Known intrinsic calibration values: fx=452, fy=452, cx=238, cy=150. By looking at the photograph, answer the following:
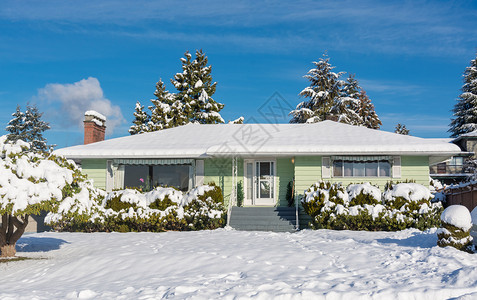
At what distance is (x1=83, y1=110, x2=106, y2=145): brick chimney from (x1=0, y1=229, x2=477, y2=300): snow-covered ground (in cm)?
927

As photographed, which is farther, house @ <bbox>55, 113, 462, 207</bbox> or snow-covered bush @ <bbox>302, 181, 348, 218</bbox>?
house @ <bbox>55, 113, 462, 207</bbox>

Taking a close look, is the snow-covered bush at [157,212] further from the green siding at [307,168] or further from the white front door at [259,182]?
the green siding at [307,168]

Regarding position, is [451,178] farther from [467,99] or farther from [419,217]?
[419,217]

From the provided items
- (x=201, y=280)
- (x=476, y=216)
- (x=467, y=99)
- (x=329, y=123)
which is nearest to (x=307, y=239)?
(x=476, y=216)

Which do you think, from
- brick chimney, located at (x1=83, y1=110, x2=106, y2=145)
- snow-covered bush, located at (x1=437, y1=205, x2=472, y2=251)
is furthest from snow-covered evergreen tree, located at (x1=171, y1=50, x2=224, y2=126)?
snow-covered bush, located at (x1=437, y1=205, x2=472, y2=251)

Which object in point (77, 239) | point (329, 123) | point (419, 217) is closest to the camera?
point (77, 239)

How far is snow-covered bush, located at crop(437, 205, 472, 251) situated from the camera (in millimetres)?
9992

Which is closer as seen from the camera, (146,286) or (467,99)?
(146,286)

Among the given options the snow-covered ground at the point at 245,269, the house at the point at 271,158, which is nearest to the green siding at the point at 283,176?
the house at the point at 271,158

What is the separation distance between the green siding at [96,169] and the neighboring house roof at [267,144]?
0.62m

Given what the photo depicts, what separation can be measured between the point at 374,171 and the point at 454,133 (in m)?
28.3

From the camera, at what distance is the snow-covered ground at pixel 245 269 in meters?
6.93

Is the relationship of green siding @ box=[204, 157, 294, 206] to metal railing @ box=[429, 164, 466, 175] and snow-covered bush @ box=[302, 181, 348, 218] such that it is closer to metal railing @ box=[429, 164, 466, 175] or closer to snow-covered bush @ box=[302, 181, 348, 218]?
snow-covered bush @ box=[302, 181, 348, 218]

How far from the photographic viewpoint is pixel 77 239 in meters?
14.1
